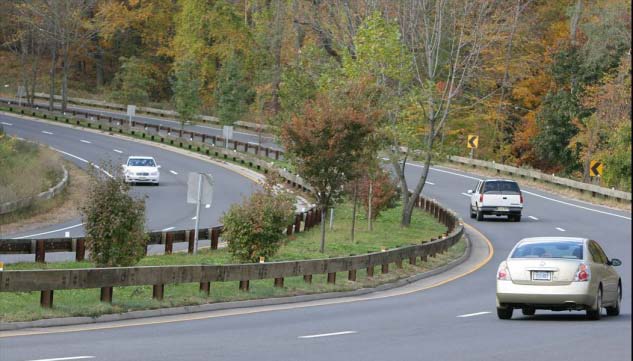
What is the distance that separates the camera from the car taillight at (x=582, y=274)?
21141mm

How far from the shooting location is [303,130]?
38.7m

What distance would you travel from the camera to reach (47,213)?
176ft

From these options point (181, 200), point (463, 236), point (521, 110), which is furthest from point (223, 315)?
point (521, 110)

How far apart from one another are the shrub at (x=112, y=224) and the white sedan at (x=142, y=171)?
3810cm

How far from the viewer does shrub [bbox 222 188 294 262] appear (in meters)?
32.0

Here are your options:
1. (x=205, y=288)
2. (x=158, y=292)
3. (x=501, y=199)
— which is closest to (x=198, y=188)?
(x=205, y=288)

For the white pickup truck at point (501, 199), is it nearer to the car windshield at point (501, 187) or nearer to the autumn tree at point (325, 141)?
the car windshield at point (501, 187)

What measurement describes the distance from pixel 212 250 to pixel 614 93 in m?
40.8

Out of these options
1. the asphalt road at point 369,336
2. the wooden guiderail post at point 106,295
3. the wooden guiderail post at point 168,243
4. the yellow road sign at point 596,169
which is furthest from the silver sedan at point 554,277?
the yellow road sign at point 596,169

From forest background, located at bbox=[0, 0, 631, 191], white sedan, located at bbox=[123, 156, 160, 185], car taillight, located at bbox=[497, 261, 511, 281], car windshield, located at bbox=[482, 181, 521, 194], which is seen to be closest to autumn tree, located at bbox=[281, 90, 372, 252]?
forest background, located at bbox=[0, 0, 631, 191]

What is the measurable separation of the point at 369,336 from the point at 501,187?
37.0m

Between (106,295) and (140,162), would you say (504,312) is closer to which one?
(106,295)

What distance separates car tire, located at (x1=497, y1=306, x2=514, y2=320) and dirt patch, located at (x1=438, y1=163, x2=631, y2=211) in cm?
3817

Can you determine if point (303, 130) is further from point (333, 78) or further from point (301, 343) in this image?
point (301, 343)
